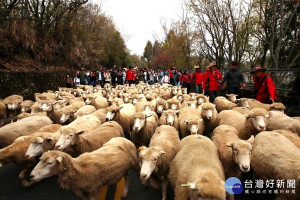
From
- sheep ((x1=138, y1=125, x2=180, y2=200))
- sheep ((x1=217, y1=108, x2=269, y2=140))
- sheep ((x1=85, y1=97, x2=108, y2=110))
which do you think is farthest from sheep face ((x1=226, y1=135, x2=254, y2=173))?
sheep ((x1=85, y1=97, x2=108, y2=110))

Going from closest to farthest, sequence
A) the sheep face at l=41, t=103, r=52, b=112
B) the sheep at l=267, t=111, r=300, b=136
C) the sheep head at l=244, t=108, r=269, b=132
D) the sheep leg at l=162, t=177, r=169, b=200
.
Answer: the sheep leg at l=162, t=177, r=169, b=200 < the sheep head at l=244, t=108, r=269, b=132 < the sheep at l=267, t=111, r=300, b=136 < the sheep face at l=41, t=103, r=52, b=112

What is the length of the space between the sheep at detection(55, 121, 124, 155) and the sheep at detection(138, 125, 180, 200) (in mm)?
894

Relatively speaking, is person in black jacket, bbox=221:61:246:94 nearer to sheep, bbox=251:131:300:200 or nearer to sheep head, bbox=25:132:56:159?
sheep, bbox=251:131:300:200

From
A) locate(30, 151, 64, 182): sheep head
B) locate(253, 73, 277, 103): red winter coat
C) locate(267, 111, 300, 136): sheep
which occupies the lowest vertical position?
locate(30, 151, 64, 182): sheep head

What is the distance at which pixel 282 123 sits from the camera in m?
3.88

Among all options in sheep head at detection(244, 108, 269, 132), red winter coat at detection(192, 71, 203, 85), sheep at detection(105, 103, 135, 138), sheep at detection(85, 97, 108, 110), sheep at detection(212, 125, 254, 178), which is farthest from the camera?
red winter coat at detection(192, 71, 203, 85)

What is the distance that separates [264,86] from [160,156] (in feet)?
13.5

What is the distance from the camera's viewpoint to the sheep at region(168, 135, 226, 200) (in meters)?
1.79

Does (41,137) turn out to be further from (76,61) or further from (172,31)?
(172,31)

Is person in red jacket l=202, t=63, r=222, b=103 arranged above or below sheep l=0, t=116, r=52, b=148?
above

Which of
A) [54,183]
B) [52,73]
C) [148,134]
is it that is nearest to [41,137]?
[54,183]

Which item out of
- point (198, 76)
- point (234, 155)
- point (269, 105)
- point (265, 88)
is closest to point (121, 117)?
point (234, 155)

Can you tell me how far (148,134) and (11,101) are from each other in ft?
19.4

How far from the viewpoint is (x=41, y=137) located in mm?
3207
